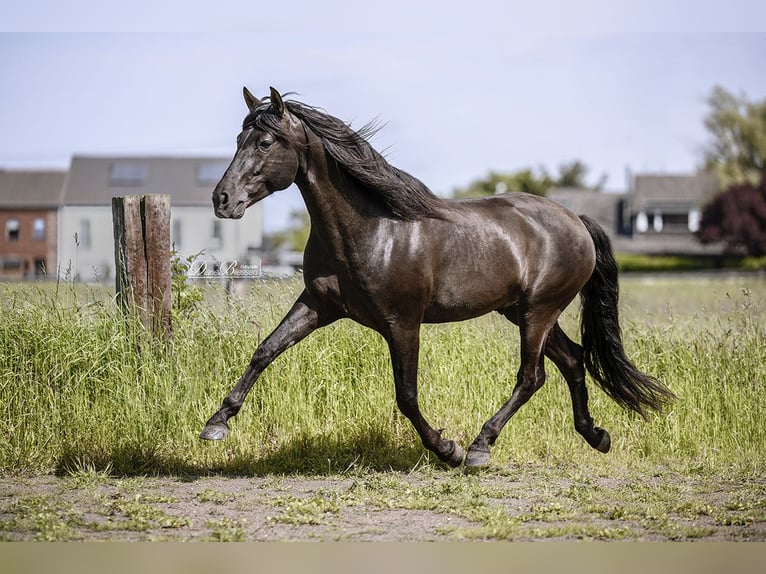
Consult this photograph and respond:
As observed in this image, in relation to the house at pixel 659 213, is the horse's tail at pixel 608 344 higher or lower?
lower

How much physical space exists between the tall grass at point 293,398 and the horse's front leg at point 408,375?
0.61m

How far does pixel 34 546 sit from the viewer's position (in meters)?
4.28

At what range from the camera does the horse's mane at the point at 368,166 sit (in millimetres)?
5523

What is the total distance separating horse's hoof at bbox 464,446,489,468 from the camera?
19.2 feet

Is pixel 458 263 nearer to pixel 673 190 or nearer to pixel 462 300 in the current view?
pixel 462 300

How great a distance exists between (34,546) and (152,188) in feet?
123

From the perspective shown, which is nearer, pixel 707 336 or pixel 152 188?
pixel 707 336

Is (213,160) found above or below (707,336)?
above

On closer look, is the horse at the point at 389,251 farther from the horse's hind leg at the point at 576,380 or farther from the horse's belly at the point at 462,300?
the horse's hind leg at the point at 576,380

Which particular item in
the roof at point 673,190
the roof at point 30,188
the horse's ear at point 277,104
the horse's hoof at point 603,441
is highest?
the roof at point 673,190

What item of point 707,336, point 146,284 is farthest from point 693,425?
point 146,284

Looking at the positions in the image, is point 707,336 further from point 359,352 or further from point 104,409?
point 104,409

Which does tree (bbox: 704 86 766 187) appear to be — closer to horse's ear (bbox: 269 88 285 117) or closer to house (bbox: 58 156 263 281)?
house (bbox: 58 156 263 281)

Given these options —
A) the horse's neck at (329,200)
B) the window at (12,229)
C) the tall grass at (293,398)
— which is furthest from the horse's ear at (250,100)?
the window at (12,229)
